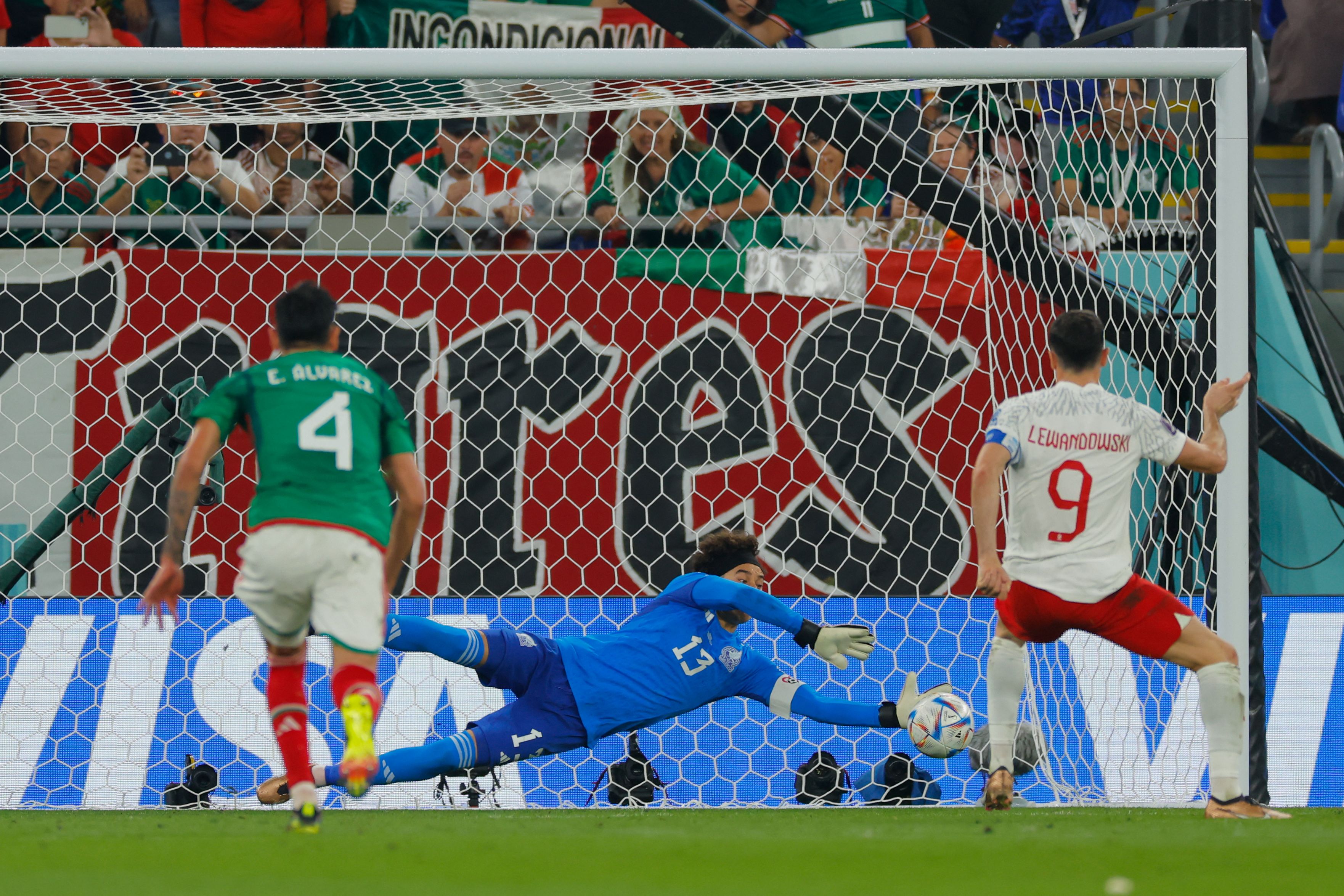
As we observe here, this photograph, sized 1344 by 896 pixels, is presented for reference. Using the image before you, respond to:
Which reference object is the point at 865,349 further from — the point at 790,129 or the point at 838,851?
the point at 838,851

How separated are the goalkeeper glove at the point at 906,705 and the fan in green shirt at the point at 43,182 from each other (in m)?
4.58

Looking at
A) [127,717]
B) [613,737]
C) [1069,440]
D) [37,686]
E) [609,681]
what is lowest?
[613,737]

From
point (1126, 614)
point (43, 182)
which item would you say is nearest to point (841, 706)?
point (1126, 614)

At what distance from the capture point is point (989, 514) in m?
4.32

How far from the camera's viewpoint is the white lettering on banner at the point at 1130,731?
19.1ft

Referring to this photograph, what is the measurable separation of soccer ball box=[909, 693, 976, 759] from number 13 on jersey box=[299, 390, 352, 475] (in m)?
2.34

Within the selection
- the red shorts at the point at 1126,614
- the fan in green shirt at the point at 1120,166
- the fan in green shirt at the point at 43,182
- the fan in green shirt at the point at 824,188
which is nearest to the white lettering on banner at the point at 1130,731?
the red shorts at the point at 1126,614

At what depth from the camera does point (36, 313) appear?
6.67m

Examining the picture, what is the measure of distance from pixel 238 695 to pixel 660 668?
66.2 inches

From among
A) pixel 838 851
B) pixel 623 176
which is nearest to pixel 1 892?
pixel 838 851

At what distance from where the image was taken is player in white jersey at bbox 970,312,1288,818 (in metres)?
4.36

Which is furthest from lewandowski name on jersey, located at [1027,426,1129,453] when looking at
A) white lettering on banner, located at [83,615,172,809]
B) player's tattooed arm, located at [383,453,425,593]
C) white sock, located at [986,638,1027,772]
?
white lettering on banner, located at [83,615,172,809]

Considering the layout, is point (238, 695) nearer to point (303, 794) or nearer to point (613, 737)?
point (613, 737)

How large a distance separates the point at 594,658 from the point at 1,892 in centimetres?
288
